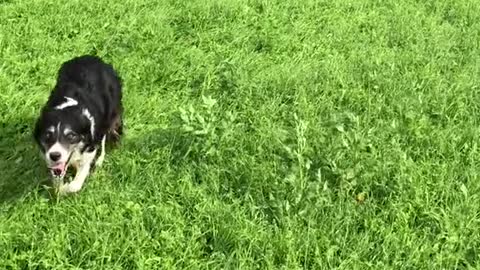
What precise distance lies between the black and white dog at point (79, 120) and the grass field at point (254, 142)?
14 centimetres

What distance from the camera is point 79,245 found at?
10.8ft

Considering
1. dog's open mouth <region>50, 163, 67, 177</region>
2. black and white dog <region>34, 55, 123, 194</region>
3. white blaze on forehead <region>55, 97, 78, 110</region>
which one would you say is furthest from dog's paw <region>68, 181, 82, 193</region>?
white blaze on forehead <region>55, 97, 78, 110</region>

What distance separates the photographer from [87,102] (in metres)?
3.98

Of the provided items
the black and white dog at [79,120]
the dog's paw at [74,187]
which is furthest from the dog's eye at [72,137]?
the dog's paw at [74,187]

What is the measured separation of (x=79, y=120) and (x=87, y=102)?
0.96ft

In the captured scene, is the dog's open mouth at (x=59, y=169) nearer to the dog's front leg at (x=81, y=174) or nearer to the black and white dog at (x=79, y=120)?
the black and white dog at (x=79, y=120)

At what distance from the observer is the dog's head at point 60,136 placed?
3539 millimetres

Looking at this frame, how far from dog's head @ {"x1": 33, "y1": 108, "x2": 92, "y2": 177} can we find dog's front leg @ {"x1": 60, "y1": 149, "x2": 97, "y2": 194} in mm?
88

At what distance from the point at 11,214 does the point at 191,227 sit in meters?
1.10

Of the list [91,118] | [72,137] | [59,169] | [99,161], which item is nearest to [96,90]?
[91,118]

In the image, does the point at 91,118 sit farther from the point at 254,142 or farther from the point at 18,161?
the point at 254,142

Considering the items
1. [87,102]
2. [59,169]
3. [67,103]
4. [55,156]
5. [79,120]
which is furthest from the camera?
[87,102]

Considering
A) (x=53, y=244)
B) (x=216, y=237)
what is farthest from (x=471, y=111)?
(x=53, y=244)

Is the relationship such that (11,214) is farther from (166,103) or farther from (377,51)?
(377,51)
